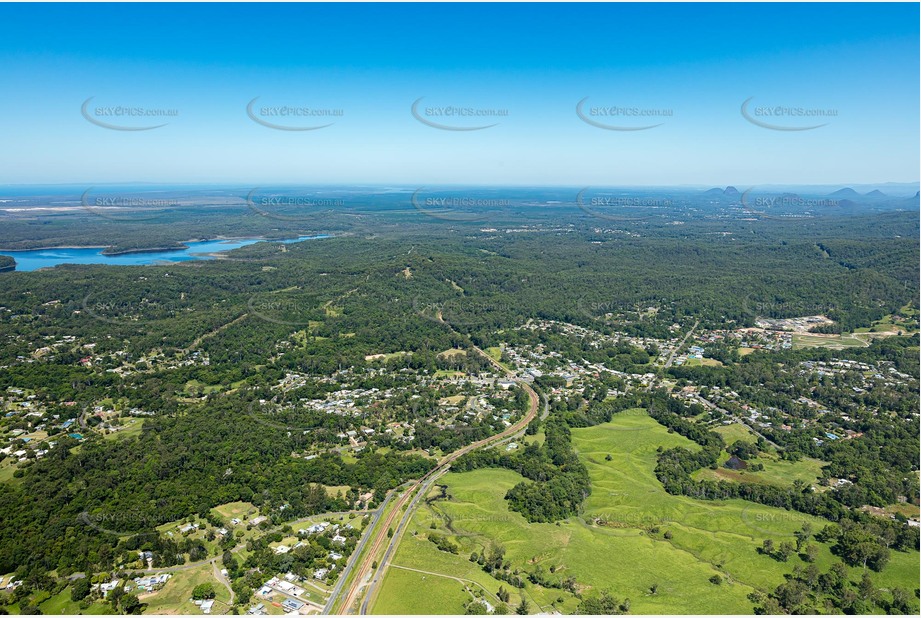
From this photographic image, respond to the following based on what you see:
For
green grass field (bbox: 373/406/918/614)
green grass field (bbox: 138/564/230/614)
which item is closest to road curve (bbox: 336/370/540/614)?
green grass field (bbox: 373/406/918/614)

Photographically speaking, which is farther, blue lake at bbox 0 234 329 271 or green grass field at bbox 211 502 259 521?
blue lake at bbox 0 234 329 271

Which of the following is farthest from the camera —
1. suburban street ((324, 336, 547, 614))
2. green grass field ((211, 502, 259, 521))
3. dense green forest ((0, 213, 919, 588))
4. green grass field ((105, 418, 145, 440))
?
green grass field ((105, 418, 145, 440))

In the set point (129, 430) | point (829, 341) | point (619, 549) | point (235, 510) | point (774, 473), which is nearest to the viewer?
point (619, 549)

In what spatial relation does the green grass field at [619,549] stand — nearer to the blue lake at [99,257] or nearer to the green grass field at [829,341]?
the green grass field at [829,341]

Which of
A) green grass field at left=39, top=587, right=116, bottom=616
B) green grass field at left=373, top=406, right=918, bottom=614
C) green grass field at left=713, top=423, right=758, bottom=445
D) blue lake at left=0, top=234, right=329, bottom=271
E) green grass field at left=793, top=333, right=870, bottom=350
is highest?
blue lake at left=0, top=234, right=329, bottom=271

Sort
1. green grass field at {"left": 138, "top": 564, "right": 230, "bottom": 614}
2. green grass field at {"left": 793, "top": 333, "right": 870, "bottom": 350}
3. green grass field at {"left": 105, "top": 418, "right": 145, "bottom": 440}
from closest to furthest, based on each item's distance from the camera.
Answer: green grass field at {"left": 138, "top": 564, "right": 230, "bottom": 614}, green grass field at {"left": 105, "top": 418, "right": 145, "bottom": 440}, green grass field at {"left": 793, "top": 333, "right": 870, "bottom": 350}

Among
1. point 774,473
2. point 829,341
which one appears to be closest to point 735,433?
point 774,473

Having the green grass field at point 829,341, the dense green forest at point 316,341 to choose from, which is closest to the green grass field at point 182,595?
the dense green forest at point 316,341

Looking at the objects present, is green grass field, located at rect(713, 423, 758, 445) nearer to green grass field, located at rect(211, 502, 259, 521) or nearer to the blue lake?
green grass field, located at rect(211, 502, 259, 521)

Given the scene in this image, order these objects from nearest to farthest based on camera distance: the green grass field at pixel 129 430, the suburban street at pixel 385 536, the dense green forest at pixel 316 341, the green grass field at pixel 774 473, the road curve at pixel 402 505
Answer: the suburban street at pixel 385 536
the road curve at pixel 402 505
the dense green forest at pixel 316 341
the green grass field at pixel 774 473
the green grass field at pixel 129 430

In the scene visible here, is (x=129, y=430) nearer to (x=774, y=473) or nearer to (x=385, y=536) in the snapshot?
(x=385, y=536)
